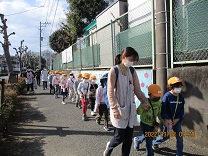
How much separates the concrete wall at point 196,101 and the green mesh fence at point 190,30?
0.33 metres

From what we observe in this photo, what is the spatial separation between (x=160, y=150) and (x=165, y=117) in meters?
0.91

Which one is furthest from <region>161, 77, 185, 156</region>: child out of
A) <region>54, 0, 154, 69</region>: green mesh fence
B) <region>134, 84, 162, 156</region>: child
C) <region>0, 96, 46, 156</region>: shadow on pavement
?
<region>0, 96, 46, 156</region>: shadow on pavement

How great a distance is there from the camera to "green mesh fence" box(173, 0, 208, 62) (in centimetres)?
411

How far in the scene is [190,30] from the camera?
14.5ft

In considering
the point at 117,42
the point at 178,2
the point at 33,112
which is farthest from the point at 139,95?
the point at 33,112

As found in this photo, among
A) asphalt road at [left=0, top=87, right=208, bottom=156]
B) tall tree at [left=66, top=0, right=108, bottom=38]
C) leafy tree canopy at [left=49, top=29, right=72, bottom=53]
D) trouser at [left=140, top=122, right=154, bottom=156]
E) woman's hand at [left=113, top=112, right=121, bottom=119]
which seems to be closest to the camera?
woman's hand at [left=113, top=112, right=121, bottom=119]

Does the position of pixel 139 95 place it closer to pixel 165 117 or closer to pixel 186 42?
pixel 165 117

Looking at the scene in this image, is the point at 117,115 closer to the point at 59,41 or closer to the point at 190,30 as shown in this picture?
the point at 190,30

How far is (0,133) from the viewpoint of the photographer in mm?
4980

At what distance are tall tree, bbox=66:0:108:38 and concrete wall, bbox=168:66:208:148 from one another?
61.3 ft

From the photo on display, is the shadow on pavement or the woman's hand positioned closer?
the woman's hand

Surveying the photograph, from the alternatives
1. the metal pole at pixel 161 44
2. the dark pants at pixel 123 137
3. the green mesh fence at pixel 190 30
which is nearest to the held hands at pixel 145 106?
the dark pants at pixel 123 137

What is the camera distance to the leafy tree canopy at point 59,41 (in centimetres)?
3212

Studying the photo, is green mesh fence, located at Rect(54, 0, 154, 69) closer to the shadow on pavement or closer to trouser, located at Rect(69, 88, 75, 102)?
trouser, located at Rect(69, 88, 75, 102)
